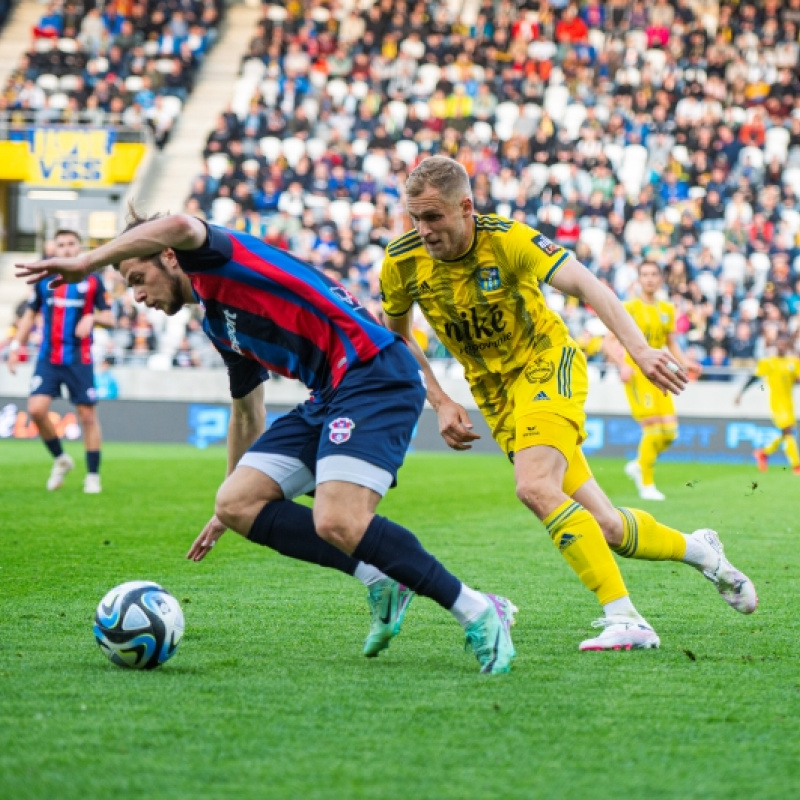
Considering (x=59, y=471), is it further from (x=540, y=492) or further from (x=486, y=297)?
(x=540, y=492)

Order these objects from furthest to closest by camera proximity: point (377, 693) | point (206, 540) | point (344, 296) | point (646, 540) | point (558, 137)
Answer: point (558, 137), point (646, 540), point (206, 540), point (344, 296), point (377, 693)

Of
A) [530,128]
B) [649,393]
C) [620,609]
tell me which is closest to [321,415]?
[620,609]

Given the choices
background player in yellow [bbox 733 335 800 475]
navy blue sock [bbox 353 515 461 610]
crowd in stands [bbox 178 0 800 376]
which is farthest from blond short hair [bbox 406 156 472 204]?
crowd in stands [bbox 178 0 800 376]

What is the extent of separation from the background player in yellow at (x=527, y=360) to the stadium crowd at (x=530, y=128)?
15964 millimetres

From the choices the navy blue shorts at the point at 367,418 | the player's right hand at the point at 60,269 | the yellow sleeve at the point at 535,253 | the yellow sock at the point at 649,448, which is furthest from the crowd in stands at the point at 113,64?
the player's right hand at the point at 60,269

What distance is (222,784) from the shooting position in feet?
10.7

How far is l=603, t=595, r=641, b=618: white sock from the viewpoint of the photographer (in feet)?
17.3

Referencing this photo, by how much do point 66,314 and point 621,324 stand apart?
8.64 metres

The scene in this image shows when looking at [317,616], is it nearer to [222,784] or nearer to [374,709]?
[374,709]

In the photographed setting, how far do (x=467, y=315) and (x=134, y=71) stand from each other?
2771cm

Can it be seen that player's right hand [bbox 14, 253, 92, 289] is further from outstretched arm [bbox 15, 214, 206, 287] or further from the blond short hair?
the blond short hair

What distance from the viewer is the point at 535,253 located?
5219 millimetres

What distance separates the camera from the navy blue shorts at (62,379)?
12.5 meters

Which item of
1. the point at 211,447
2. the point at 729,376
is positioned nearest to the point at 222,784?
the point at 211,447
